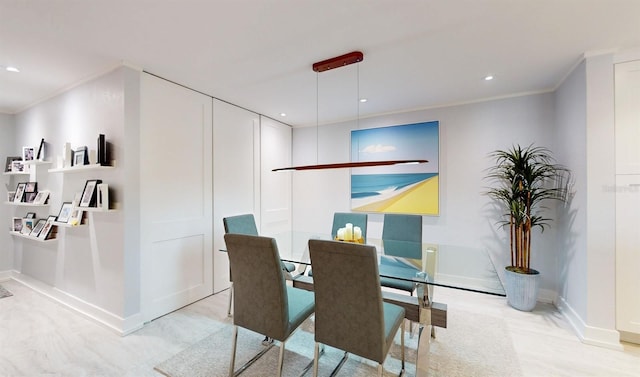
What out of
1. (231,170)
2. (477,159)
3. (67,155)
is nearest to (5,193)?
(67,155)

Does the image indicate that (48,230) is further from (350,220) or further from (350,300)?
(350,300)

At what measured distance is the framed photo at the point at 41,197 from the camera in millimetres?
3328

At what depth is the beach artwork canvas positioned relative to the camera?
368 cm

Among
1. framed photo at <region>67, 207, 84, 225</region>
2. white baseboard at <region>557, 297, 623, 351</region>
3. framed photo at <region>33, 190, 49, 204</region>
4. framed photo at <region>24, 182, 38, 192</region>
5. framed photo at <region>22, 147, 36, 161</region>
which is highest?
framed photo at <region>22, 147, 36, 161</region>

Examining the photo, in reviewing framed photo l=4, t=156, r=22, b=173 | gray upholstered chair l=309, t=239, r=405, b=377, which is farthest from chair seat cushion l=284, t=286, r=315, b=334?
framed photo l=4, t=156, r=22, b=173

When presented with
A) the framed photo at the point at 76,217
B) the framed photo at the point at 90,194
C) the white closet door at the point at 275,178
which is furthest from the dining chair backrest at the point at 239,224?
the framed photo at the point at 76,217

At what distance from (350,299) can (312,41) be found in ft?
6.40

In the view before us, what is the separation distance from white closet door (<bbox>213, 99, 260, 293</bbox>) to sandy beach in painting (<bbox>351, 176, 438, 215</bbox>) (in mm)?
1987

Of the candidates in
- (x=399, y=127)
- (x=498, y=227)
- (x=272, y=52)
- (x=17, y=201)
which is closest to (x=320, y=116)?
(x=399, y=127)

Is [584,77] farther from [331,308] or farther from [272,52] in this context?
[331,308]

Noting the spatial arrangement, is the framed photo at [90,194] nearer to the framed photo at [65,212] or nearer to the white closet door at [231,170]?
the framed photo at [65,212]

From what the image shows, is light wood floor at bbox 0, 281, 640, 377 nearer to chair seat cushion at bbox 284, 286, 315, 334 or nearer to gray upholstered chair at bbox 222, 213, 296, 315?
gray upholstered chair at bbox 222, 213, 296, 315

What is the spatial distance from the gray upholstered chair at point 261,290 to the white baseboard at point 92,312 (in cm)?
132

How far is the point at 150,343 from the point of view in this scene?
2291 millimetres
